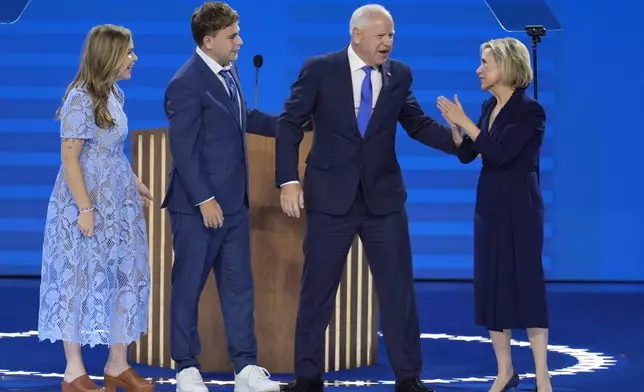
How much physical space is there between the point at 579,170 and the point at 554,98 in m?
0.56

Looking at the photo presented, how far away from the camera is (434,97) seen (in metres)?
8.84

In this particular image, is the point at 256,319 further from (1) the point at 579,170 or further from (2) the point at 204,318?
(1) the point at 579,170

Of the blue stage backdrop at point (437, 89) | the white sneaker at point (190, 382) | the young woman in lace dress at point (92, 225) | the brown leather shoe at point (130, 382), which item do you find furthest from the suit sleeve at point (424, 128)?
the blue stage backdrop at point (437, 89)

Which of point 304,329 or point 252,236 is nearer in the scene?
point 304,329

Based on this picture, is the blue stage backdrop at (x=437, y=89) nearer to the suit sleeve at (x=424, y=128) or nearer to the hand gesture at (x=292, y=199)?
the suit sleeve at (x=424, y=128)

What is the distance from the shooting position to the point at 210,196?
4.53 m

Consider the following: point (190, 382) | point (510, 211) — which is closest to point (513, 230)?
point (510, 211)

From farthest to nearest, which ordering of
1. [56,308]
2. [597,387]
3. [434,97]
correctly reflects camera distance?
[434,97]
[597,387]
[56,308]

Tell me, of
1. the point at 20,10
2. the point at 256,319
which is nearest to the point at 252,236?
the point at 256,319

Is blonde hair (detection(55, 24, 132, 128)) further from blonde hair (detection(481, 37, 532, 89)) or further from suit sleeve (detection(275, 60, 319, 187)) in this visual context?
blonde hair (detection(481, 37, 532, 89))

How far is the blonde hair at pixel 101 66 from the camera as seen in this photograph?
177 inches

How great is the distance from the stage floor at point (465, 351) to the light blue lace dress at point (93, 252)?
46 centimetres

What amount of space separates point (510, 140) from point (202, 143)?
1.15 m

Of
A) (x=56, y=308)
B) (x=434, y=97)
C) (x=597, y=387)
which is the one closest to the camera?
(x=56, y=308)
